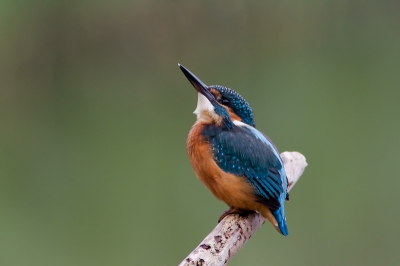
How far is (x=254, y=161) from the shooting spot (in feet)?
6.95

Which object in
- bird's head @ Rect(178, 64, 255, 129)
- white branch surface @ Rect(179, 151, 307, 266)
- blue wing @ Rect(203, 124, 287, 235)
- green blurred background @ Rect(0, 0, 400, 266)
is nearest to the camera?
white branch surface @ Rect(179, 151, 307, 266)

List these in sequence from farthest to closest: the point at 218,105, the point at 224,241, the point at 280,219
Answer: the point at 218,105
the point at 280,219
the point at 224,241

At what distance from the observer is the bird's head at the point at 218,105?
226cm

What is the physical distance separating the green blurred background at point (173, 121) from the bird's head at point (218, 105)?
1.74m

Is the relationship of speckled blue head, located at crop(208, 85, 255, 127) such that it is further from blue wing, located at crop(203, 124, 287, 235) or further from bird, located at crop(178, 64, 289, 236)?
blue wing, located at crop(203, 124, 287, 235)

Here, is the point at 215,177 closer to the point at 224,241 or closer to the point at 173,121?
the point at 224,241

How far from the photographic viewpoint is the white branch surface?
162 centimetres

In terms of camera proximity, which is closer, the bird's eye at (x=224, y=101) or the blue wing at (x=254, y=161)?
the blue wing at (x=254, y=161)

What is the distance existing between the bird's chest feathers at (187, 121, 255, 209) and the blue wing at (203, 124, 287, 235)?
2 centimetres

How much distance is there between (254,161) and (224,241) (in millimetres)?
415

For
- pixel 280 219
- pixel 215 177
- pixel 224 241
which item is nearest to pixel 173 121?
pixel 215 177

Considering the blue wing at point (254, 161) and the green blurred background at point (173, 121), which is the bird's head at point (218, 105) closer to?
the blue wing at point (254, 161)

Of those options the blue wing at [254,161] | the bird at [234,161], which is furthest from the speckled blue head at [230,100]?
the blue wing at [254,161]

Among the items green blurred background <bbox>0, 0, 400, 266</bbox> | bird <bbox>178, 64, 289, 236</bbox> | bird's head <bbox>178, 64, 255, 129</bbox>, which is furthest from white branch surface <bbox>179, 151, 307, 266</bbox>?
green blurred background <bbox>0, 0, 400, 266</bbox>
